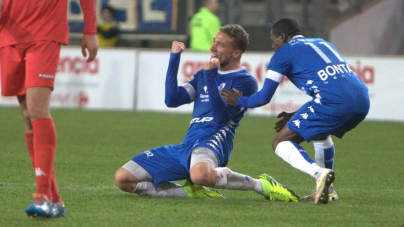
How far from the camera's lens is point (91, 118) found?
14.6 meters

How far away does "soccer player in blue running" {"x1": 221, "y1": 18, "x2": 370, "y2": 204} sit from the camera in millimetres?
6223

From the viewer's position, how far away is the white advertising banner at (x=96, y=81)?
1645 centimetres

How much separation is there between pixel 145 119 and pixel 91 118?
945mm

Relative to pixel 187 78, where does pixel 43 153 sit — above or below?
above

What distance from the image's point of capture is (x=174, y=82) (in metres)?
6.57

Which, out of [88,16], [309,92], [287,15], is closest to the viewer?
[88,16]

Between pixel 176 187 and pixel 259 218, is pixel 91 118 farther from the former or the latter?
pixel 259 218

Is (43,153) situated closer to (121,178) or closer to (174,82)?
(121,178)

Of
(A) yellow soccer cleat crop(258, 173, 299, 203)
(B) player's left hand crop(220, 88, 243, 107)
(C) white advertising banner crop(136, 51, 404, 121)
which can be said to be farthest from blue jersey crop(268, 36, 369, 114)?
(C) white advertising banner crop(136, 51, 404, 121)

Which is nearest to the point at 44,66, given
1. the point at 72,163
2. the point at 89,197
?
the point at 89,197

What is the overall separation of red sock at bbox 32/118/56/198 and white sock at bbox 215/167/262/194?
1.40 metres

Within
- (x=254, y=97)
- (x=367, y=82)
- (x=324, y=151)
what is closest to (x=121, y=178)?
(x=254, y=97)

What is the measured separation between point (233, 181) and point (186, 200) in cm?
40

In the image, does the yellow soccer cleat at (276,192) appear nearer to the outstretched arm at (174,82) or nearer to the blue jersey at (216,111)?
the blue jersey at (216,111)
